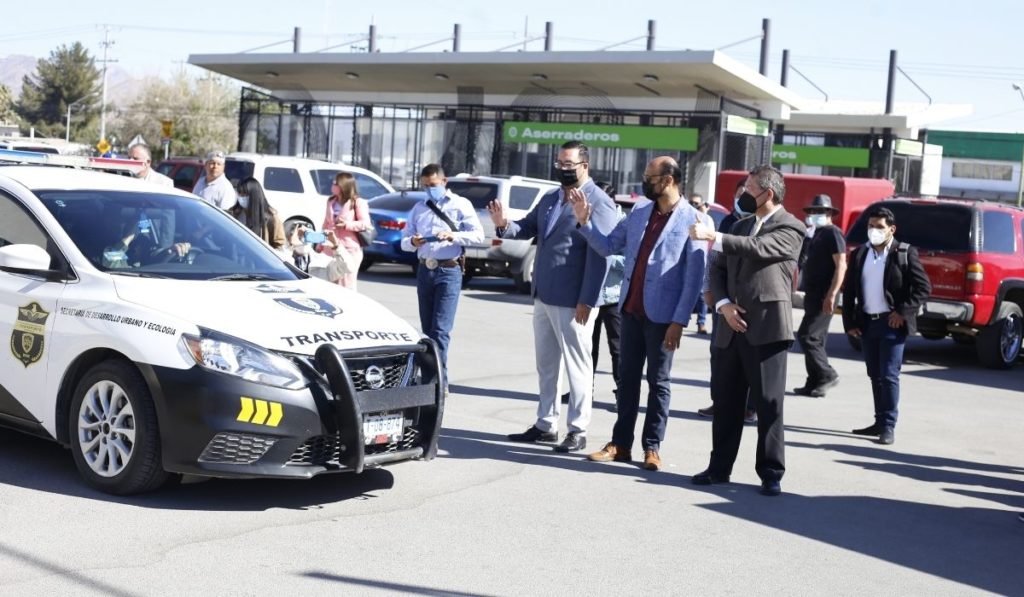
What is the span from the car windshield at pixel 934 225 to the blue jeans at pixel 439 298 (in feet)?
21.6

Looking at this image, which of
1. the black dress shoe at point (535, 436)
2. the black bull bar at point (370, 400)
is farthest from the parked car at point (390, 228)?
the black bull bar at point (370, 400)

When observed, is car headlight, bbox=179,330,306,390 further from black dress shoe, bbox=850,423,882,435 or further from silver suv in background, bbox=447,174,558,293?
silver suv in background, bbox=447,174,558,293

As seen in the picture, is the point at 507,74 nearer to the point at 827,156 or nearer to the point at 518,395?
the point at 827,156

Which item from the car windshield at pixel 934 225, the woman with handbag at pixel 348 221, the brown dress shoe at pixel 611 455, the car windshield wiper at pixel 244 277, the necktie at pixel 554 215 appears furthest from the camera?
the car windshield at pixel 934 225

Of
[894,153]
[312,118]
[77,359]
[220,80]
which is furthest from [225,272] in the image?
[220,80]

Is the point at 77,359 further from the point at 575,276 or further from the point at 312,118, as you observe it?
the point at 312,118

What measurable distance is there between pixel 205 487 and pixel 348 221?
4.99 meters

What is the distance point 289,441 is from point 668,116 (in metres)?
29.4

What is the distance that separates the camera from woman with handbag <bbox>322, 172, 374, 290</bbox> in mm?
11523

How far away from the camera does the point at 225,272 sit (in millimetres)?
7363

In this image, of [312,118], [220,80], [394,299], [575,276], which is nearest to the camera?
[575,276]

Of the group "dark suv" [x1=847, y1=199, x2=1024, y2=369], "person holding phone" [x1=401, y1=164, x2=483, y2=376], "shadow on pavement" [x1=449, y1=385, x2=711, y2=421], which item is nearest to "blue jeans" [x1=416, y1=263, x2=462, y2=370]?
"person holding phone" [x1=401, y1=164, x2=483, y2=376]

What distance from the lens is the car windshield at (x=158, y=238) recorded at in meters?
7.11

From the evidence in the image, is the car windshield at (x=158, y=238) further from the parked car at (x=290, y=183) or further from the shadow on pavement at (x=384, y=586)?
the parked car at (x=290, y=183)
